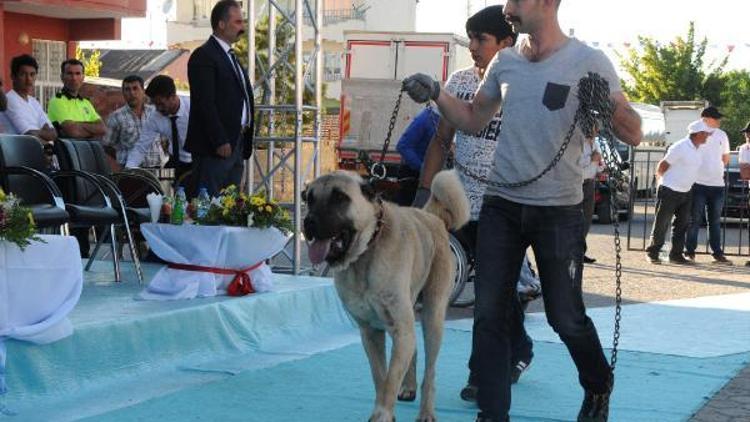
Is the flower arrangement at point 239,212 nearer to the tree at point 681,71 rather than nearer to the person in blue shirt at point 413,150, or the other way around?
the person in blue shirt at point 413,150

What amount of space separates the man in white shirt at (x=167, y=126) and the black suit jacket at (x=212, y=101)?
71.6 inches

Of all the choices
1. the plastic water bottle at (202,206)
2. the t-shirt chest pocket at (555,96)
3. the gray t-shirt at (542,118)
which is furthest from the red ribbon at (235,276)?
the t-shirt chest pocket at (555,96)

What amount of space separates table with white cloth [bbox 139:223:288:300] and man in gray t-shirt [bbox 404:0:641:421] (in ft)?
9.72

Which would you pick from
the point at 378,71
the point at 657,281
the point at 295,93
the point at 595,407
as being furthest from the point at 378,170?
the point at 378,71

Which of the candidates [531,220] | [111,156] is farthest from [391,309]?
[111,156]

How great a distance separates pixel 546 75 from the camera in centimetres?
518

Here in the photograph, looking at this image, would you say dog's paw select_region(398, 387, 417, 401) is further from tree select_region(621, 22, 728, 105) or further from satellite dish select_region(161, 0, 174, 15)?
satellite dish select_region(161, 0, 174, 15)

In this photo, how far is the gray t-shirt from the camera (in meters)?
5.15

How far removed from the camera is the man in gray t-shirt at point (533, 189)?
518cm

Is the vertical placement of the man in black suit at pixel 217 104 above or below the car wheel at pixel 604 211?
above

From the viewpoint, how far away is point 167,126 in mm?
11977

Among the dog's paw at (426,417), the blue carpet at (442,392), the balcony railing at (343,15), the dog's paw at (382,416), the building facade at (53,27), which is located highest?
the balcony railing at (343,15)

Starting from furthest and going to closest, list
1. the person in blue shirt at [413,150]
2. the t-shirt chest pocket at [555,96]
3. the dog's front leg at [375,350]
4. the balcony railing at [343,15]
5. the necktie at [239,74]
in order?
the balcony railing at [343,15] < the person in blue shirt at [413,150] < the necktie at [239,74] < the dog's front leg at [375,350] < the t-shirt chest pocket at [555,96]

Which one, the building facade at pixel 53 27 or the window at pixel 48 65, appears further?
the window at pixel 48 65
